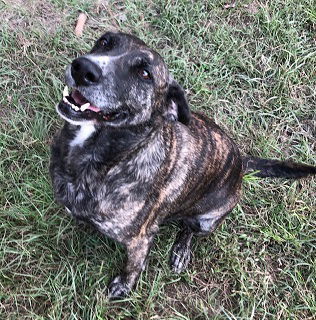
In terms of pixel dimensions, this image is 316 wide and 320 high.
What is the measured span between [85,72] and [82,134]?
0.54 m

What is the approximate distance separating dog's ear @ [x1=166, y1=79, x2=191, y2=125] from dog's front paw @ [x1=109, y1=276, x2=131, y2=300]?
1373 millimetres

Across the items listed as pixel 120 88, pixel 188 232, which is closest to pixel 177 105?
pixel 120 88

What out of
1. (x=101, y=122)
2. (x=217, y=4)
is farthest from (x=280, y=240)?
(x=217, y=4)

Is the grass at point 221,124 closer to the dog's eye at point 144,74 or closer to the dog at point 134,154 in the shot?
the dog at point 134,154

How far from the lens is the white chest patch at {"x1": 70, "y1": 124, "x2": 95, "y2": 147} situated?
111 inches

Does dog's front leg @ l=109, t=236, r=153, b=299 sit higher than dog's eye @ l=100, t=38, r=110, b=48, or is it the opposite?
dog's eye @ l=100, t=38, r=110, b=48

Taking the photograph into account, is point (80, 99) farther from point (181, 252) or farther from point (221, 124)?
point (221, 124)

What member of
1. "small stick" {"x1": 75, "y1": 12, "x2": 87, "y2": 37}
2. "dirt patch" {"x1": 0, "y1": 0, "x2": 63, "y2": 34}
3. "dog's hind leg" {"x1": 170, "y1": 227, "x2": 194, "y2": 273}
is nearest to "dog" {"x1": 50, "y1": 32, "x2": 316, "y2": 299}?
"dog's hind leg" {"x1": 170, "y1": 227, "x2": 194, "y2": 273}

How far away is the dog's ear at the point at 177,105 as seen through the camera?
2805 millimetres

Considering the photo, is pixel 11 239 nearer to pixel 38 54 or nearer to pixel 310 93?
pixel 38 54

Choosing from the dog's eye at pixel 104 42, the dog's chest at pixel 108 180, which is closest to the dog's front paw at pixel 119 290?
the dog's chest at pixel 108 180

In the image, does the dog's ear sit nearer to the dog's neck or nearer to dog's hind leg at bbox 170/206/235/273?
the dog's neck

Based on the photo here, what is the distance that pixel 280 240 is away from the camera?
3.89 meters

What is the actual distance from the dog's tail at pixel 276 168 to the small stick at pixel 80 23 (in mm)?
2045
